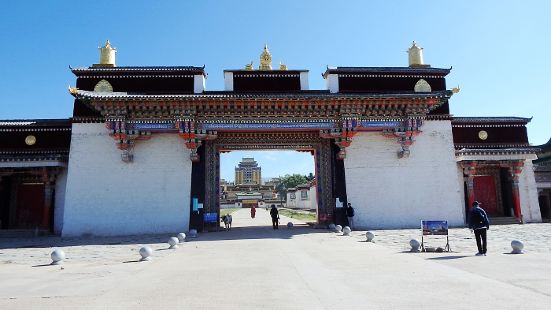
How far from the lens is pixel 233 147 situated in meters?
19.6

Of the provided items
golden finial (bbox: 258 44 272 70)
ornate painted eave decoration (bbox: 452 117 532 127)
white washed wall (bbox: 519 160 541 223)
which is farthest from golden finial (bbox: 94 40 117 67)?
white washed wall (bbox: 519 160 541 223)

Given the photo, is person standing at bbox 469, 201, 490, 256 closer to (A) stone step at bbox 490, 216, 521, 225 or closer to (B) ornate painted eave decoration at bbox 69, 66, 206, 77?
(A) stone step at bbox 490, 216, 521, 225

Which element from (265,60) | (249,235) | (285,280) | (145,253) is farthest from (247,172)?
(285,280)

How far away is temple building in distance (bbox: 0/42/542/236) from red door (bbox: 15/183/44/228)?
5 centimetres

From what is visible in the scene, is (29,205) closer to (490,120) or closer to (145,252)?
(145,252)

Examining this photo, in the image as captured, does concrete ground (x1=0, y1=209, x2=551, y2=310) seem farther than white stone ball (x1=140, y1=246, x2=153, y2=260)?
No

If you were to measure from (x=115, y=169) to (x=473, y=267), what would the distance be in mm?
15980

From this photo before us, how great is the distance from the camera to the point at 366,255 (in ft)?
31.0

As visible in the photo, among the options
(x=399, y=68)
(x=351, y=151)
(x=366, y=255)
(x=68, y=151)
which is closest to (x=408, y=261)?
(x=366, y=255)

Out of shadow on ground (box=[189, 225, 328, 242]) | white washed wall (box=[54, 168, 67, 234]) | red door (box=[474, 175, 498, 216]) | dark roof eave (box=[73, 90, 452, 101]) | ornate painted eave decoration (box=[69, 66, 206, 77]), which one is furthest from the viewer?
red door (box=[474, 175, 498, 216])

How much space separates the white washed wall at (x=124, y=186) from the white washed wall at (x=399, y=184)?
Answer: 342 inches

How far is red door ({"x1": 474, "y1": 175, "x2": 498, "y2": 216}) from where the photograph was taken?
68.2ft

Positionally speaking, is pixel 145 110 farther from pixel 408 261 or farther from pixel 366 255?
pixel 408 261

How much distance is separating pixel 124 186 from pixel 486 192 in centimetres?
1996
